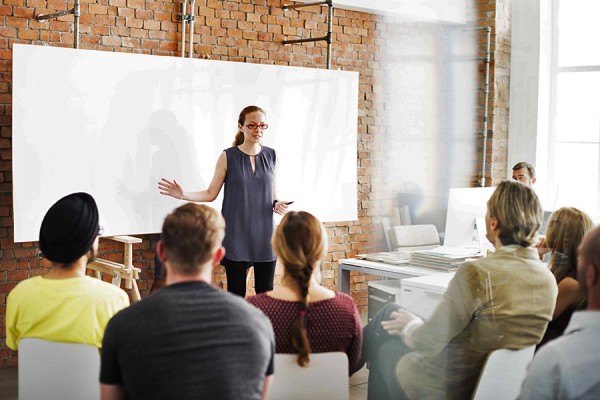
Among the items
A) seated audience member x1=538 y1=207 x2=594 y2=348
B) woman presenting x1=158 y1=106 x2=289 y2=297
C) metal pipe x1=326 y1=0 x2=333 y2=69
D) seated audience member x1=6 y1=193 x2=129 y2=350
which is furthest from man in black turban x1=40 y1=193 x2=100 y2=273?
metal pipe x1=326 y1=0 x2=333 y2=69

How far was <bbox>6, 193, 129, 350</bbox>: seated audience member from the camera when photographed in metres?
2.54

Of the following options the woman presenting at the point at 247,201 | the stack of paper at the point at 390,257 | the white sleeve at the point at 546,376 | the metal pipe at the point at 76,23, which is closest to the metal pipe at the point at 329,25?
the woman presenting at the point at 247,201

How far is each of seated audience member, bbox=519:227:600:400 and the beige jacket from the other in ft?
2.72

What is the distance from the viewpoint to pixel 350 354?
2648 mm

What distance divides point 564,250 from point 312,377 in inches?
45.1

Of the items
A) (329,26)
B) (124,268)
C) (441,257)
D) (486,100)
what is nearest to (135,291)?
(124,268)

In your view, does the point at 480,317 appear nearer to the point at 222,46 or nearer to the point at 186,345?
the point at 186,345

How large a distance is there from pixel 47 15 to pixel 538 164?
3.04 meters

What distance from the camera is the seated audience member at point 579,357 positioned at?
196cm

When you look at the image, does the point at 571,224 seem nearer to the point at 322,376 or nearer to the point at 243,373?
the point at 322,376

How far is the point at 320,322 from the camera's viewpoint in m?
2.56

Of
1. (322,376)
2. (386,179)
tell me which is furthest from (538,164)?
(322,376)

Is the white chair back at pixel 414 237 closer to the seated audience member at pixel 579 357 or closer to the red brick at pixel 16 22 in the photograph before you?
the seated audience member at pixel 579 357

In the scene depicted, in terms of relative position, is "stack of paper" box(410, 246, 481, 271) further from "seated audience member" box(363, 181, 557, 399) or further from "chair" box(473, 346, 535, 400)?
"chair" box(473, 346, 535, 400)
